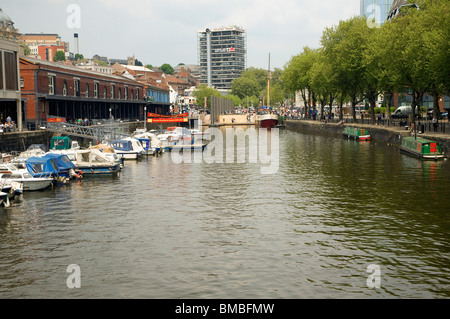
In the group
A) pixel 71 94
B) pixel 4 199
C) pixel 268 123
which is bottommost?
pixel 4 199

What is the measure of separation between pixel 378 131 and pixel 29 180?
56958 millimetres

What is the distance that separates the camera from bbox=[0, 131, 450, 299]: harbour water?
19.3 metres

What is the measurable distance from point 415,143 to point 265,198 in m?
28.9

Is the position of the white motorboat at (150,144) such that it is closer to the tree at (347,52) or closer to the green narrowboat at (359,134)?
the green narrowboat at (359,134)

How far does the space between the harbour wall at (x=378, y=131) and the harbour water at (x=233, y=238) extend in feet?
44.3

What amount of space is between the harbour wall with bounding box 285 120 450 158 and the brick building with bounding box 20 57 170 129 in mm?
40130

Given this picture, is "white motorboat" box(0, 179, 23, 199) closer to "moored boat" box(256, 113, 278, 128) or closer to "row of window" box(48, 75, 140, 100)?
"row of window" box(48, 75, 140, 100)

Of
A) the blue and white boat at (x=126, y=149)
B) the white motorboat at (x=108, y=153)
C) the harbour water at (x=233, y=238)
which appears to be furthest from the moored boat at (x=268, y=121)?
the harbour water at (x=233, y=238)

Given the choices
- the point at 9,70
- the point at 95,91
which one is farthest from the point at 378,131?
the point at 9,70

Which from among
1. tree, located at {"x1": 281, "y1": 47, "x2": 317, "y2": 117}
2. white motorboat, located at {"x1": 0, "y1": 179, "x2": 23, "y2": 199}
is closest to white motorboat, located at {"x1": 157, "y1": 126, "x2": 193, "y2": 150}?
white motorboat, located at {"x1": 0, "y1": 179, "x2": 23, "y2": 199}

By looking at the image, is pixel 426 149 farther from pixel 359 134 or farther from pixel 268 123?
pixel 268 123

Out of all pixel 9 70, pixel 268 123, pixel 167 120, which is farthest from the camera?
pixel 268 123

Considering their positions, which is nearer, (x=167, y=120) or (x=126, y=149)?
(x=126, y=149)

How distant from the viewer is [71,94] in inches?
3317
